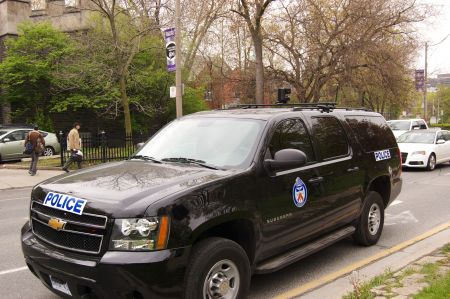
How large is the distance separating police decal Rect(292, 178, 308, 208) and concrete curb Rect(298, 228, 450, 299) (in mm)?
887

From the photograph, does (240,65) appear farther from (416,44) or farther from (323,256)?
(323,256)

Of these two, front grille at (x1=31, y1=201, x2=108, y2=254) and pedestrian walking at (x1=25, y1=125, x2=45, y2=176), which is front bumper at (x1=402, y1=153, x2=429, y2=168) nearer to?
pedestrian walking at (x1=25, y1=125, x2=45, y2=176)

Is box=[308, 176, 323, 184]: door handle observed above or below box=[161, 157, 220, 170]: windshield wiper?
below

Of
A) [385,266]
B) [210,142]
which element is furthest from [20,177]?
[385,266]

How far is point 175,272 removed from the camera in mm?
3434

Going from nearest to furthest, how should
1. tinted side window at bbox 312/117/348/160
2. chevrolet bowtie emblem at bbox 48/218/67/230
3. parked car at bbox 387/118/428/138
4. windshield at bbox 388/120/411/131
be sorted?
1. chevrolet bowtie emblem at bbox 48/218/67/230
2. tinted side window at bbox 312/117/348/160
3. parked car at bbox 387/118/428/138
4. windshield at bbox 388/120/411/131

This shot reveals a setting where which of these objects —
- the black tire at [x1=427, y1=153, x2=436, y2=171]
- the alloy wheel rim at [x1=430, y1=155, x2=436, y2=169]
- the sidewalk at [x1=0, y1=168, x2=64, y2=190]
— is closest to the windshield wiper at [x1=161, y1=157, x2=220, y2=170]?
the sidewalk at [x1=0, y1=168, x2=64, y2=190]

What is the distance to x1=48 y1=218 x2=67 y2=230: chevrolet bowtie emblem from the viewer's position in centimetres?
364

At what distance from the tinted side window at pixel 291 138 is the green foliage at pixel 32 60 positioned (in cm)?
2206

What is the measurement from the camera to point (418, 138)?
16.7 meters

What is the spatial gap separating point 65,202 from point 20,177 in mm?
12907

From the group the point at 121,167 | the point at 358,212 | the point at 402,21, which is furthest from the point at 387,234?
the point at 402,21

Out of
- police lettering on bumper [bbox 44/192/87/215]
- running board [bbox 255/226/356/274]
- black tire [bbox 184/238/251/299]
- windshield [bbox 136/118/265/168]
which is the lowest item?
running board [bbox 255/226/356/274]

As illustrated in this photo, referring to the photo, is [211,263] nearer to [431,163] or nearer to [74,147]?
[74,147]
